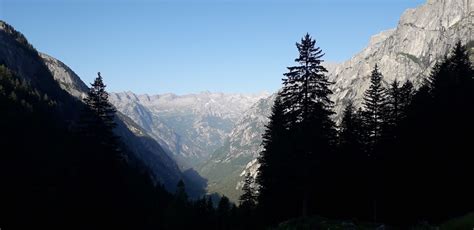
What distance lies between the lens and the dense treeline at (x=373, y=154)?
112 feet

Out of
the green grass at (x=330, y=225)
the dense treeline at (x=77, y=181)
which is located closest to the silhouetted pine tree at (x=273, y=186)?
the green grass at (x=330, y=225)

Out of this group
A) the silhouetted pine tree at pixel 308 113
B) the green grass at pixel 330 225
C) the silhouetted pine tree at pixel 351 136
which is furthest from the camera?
the silhouetted pine tree at pixel 351 136

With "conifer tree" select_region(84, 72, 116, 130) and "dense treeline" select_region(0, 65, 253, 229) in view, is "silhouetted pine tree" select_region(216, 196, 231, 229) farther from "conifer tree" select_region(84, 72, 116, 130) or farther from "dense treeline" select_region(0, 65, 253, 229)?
"conifer tree" select_region(84, 72, 116, 130)

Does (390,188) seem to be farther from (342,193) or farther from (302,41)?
(302,41)

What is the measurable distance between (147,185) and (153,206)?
32.9 metres

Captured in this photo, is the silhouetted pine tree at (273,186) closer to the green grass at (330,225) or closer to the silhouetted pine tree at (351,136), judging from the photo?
the silhouetted pine tree at (351,136)

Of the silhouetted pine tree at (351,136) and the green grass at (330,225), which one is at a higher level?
the silhouetted pine tree at (351,136)

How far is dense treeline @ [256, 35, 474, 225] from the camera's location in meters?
34.1

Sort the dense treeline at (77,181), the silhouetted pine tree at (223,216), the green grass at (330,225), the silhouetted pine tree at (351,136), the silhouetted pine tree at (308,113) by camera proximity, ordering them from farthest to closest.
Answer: the silhouetted pine tree at (223,216) < the silhouetted pine tree at (351,136) < the dense treeline at (77,181) < the silhouetted pine tree at (308,113) < the green grass at (330,225)

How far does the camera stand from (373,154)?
47.7m

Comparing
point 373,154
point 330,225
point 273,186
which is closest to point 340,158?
point 373,154

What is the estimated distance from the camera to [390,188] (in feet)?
153

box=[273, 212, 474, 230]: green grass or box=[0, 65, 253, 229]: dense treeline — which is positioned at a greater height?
box=[0, 65, 253, 229]: dense treeline

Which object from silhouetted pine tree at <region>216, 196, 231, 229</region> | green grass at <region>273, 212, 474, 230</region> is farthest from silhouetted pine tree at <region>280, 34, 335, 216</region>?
silhouetted pine tree at <region>216, 196, 231, 229</region>
